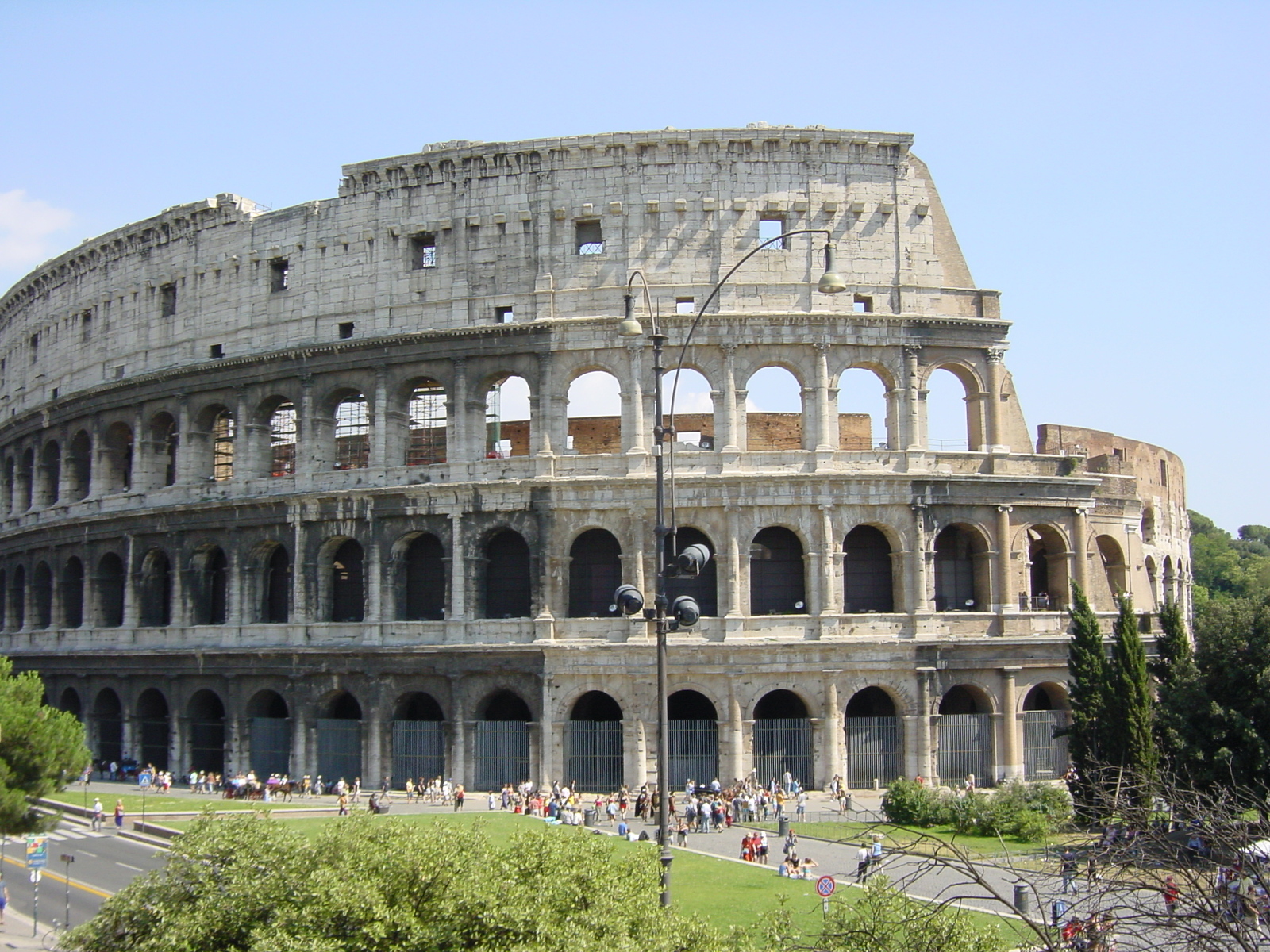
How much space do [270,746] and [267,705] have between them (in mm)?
1690

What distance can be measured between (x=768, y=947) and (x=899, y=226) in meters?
28.9

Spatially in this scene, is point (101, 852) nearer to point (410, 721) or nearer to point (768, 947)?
point (410, 721)

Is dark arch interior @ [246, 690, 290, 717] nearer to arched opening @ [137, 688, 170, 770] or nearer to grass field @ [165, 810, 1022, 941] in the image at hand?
arched opening @ [137, 688, 170, 770]

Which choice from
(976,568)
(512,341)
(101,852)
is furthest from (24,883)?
(976,568)

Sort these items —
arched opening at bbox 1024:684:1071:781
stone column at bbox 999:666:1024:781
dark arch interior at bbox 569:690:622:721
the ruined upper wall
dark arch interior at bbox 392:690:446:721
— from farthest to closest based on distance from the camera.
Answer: dark arch interior at bbox 392:690:446:721 < dark arch interior at bbox 569:690:622:721 < the ruined upper wall < arched opening at bbox 1024:684:1071:781 < stone column at bbox 999:666:1024:781

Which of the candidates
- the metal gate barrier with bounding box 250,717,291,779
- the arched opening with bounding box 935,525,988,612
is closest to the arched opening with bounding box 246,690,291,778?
the metal gate barrier with bounding box 250,717,291,779

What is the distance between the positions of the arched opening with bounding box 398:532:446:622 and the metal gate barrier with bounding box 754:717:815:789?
36.3 ft

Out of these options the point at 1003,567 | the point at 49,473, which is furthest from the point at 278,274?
the point at 1003,567

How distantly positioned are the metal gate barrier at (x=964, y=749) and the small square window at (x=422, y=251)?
21.3 meters

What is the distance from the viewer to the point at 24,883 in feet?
88.4

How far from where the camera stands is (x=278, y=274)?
1582 inches

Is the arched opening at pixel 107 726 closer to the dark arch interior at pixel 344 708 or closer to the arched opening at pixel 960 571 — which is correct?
the dark arch interior at pixel 344 708

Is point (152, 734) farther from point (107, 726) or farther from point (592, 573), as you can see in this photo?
point (592, 573)

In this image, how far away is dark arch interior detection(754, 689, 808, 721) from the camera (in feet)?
116
